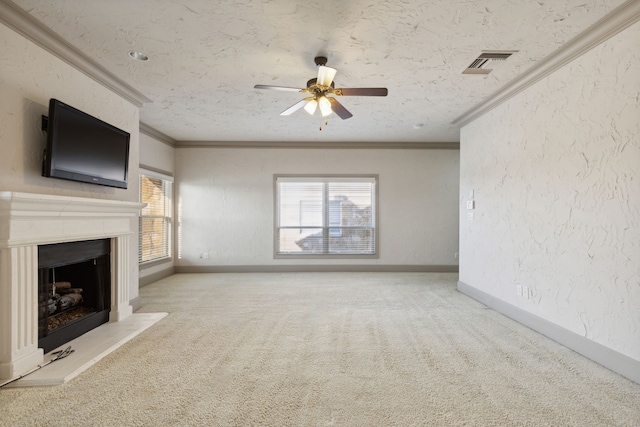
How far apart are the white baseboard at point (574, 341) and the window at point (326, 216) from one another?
2944 millimetres

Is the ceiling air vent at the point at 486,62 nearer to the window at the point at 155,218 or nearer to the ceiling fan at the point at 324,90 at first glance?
the ceiling fan at the point at 324,90

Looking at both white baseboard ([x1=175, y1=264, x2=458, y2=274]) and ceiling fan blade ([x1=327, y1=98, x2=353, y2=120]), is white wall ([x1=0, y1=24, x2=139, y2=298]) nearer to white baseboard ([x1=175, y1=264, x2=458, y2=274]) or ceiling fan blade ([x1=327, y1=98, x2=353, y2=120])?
ceiling fan blade ([x1=327, y1=98, x2=353, y2=120])

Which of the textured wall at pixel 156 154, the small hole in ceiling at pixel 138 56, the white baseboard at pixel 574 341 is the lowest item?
the white baseboard at pixel 574 341

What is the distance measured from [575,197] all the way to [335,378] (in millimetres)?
2645

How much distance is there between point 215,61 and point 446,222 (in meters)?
5.42

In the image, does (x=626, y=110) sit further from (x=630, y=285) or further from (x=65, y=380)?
(x=65, y=380)

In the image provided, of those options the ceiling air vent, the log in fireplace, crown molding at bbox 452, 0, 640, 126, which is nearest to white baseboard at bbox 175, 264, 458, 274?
the log in fireplace

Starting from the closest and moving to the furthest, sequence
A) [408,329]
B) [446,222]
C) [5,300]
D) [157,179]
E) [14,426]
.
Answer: [14,426], [5,300], [408,329], [157,179], [446,222]

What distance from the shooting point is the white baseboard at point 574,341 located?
233 centimetres

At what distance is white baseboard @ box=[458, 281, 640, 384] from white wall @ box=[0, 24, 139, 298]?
484 centimetres

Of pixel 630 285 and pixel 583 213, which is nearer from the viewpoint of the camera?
pixel 630 285

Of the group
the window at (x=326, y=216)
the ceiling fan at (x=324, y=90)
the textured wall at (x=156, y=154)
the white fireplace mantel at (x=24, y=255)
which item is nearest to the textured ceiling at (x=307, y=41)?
the ceiling fan at (x=324, y=90)

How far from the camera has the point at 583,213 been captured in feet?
8.98

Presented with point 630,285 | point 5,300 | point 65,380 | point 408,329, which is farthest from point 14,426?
point 630,285
